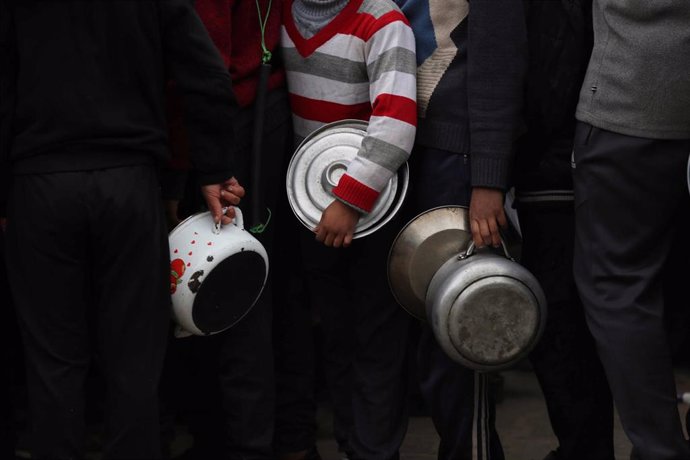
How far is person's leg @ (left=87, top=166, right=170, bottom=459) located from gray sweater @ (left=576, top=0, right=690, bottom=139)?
4.16 feet

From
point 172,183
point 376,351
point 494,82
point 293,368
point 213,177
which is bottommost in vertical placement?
point 293,368

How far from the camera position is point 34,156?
2.94m

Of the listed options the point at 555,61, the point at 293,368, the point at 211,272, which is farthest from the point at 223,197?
the point at 555,61

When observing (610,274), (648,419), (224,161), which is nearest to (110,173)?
(224,161)

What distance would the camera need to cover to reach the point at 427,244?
3.31 meters

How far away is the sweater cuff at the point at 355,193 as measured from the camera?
10.8ft

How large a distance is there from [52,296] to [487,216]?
1213 mm

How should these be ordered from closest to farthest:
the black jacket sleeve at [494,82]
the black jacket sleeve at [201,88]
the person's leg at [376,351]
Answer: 1. the black jacket sleeve at [201,88]
2. the black jacket sleeve at [494,82]
3. the person's leg at [376,351]

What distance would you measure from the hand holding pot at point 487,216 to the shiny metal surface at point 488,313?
0.07m

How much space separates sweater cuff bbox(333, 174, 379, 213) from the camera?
130 inches

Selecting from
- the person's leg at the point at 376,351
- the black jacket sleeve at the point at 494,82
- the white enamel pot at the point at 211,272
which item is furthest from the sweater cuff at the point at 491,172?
the white enamel pot at the point at 211,272

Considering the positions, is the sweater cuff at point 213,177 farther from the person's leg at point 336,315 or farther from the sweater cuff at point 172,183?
the person's leg at point 336,315

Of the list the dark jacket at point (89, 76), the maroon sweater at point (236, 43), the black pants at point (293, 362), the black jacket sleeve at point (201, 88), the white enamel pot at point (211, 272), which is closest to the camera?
Result: the dark jacket at point (89, 76)

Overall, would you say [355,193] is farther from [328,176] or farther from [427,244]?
[427,244]
